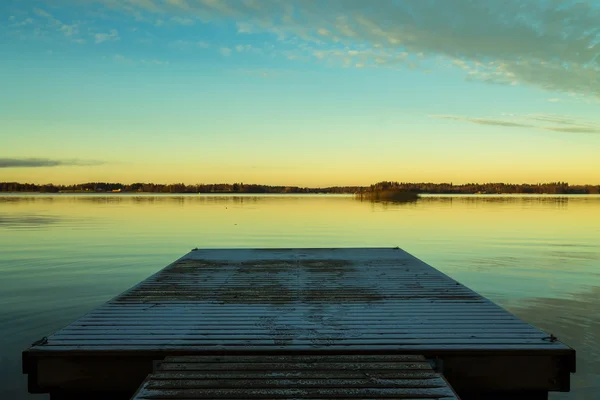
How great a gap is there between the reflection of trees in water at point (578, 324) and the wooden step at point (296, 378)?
3.26 meters

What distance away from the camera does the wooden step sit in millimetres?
4348

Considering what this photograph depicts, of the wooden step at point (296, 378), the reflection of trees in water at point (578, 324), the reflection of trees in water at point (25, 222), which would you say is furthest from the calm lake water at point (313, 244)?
the wooden step at point (296, 378)

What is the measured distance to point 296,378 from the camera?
15.4 feet

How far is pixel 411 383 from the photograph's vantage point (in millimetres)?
4570

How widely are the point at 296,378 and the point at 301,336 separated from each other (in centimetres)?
114

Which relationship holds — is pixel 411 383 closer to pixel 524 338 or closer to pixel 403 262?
pixel 524 338

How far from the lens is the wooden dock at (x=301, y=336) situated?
17.5ft

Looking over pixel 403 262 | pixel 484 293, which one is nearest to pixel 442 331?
pixel 403 262

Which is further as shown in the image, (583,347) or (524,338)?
(583,347)

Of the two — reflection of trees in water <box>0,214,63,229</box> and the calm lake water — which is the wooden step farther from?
reflection of trees in water <box>0,214,63,229</box>

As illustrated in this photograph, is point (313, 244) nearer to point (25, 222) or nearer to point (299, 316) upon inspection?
point (299, 316)

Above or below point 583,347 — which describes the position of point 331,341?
above

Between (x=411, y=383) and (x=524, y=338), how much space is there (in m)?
1.95

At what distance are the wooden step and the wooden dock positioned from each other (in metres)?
0.14
